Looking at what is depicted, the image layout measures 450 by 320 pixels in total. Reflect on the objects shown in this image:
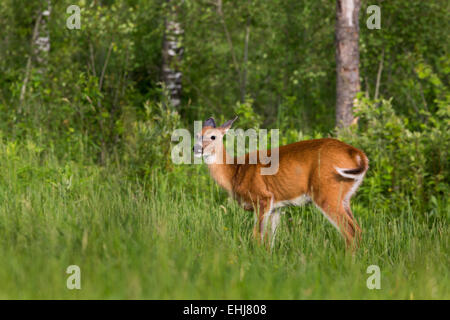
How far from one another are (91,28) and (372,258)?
272 inches

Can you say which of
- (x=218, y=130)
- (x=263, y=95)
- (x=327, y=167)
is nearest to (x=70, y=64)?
(x=263, y=95)

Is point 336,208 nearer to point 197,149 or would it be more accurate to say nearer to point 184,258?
point 197,149

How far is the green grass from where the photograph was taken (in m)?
3.90

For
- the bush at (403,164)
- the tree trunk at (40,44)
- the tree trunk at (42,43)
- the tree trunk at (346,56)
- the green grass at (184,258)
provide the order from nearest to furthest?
1. the green grass at (184,258)
2. the bush at (403,164)
3. the tree trunk at (346,56)
4. the tree trunk at (40,44)
5. the tree trunk at (42,43)

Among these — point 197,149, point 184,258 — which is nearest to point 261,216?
point 197,149

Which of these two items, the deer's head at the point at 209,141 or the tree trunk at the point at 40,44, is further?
the tree trunk at the point at 40,44

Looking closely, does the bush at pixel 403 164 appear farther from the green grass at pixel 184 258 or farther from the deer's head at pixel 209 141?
the deer's head at pixel 209 141

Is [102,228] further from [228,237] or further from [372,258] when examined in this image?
[372,258]

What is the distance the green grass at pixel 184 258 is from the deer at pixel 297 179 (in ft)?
0.66

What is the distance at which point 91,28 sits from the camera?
402 inches

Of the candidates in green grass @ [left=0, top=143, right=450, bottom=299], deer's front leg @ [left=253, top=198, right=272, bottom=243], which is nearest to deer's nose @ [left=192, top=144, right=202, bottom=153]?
green grass @ [left=0, top=143, right=450, bottom=299]

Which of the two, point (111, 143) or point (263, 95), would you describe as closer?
point (111, 143)

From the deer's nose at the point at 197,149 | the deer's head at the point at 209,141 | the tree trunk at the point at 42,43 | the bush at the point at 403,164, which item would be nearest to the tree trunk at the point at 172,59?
the tree trunk at the point at 42,43

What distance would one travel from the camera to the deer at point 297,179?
19.0 ft
